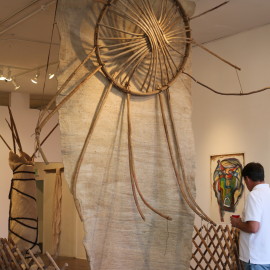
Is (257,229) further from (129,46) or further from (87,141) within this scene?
(129,46)

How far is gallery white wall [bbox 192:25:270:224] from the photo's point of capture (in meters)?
4.17

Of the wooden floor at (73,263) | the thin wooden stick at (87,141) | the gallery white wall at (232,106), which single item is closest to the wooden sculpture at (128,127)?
the thin wooden stick at (87,141)

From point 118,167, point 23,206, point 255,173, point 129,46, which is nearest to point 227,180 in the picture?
point 255,173

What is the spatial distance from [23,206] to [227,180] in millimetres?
1654

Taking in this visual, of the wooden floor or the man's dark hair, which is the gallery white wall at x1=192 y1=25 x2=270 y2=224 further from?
the wooden floor

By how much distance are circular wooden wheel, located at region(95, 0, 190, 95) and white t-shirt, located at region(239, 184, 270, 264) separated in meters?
0.80

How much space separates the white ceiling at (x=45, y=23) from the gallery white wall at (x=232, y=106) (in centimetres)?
14

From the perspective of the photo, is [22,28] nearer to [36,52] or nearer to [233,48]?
[36,52]

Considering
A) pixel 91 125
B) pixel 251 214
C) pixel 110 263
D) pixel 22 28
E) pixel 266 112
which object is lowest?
pixel 110 263

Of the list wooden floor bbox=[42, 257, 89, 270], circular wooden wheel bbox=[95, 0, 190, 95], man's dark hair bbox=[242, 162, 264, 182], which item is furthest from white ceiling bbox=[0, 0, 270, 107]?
wooden floor bbox=[42, 257, 89, 270]

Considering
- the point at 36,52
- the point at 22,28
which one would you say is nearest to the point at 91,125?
the point at 22,28

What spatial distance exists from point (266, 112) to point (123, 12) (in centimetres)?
171

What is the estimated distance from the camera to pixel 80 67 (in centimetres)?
273

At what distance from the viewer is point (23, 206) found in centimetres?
372
